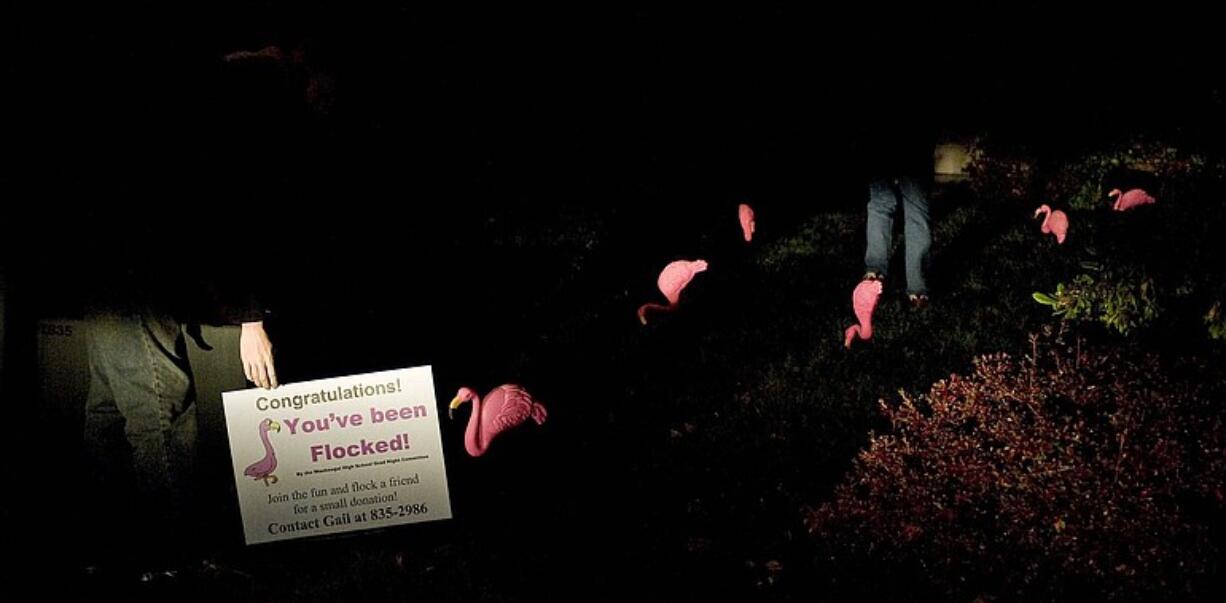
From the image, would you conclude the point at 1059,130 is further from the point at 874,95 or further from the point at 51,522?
the point at 51,522

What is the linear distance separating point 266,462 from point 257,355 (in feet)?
1.45

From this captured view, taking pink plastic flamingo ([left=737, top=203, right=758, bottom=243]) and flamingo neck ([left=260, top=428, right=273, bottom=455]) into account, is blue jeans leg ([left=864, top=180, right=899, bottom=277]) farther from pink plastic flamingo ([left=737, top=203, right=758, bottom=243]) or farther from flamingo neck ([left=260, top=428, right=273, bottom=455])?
flamingo neck ([left=260, top=428, right=273, bottom=455])

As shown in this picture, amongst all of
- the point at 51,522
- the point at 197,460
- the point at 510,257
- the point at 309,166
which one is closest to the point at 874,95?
the point at 510,257

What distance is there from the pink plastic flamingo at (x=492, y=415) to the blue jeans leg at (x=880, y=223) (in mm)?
3095

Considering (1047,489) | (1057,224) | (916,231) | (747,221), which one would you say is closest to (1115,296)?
(1047,489)

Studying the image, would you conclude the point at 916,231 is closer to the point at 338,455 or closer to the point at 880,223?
the point at 880,223

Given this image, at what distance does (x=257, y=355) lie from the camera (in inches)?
165

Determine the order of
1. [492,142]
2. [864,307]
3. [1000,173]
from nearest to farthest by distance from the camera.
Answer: [864,307] → [1000,173] → [492,142]

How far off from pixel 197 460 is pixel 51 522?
0.74m

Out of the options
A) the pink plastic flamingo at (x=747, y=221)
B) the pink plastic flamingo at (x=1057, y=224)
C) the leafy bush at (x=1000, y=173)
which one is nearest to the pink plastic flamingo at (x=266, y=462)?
the pink plastic flamingo at (x=747, y=221)

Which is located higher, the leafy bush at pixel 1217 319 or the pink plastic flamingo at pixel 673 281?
the pink plastic flamingo at pixel 673 281

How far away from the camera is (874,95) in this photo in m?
6.56

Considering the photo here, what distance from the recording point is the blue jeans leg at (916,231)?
6.59 metres

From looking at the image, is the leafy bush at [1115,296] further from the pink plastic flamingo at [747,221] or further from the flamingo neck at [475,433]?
the pink plastic flamingo at [747,221]
